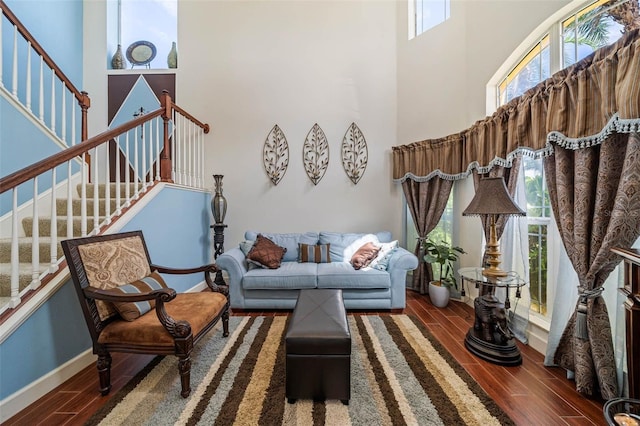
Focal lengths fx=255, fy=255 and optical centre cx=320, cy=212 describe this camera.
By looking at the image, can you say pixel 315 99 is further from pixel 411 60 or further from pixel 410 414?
pixel 410 414

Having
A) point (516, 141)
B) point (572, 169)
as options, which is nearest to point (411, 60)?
point (516, 141)

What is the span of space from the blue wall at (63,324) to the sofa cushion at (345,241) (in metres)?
1.88

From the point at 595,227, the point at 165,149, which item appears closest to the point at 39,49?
the point at 165,149

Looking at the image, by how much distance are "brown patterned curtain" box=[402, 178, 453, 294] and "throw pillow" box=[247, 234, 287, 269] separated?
192 cm

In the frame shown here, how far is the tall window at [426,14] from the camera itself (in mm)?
3497

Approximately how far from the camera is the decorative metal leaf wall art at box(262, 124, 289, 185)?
4.09 meters

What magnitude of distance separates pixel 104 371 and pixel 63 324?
472mm

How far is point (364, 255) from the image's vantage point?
3.13 metres

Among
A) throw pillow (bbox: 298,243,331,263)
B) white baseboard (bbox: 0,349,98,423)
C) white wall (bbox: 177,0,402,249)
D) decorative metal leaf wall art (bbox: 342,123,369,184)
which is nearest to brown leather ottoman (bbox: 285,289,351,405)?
white baseboard (bbox: 0,349,98,423)

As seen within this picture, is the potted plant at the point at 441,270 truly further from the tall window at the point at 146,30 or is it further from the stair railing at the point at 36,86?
the tall window at the point at 146,30

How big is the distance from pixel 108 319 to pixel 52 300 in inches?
15.2

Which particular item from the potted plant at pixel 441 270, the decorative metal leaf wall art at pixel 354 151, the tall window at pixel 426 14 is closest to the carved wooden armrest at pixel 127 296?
the potted plant at pixel 441 270

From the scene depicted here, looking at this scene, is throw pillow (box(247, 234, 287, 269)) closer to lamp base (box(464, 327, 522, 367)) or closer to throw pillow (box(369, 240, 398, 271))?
throw pillow (box(369, 240, 398, 271))

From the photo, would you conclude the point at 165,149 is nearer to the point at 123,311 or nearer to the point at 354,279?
the point at 123,311
